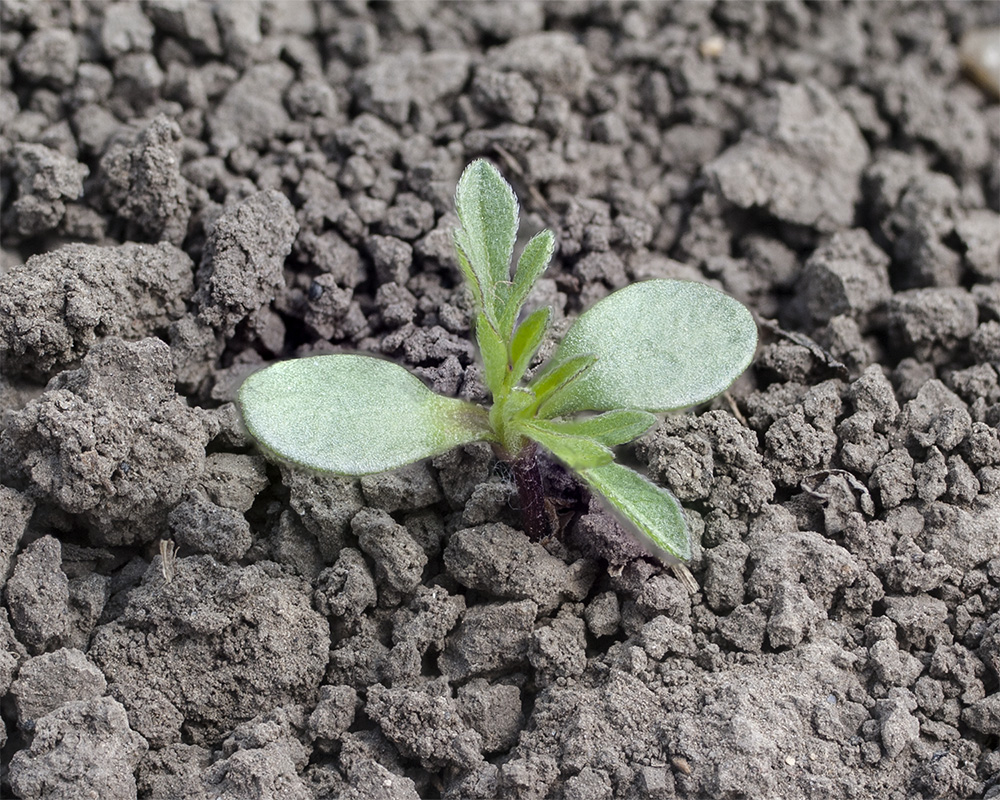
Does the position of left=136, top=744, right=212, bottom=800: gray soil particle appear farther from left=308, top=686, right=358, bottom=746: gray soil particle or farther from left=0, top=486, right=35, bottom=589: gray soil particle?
left=0, top=486, right=35, bottom=589: gray soil particle

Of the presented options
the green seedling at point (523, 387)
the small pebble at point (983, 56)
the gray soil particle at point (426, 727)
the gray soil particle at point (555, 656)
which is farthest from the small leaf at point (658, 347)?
the small pebble at point (983, 56)

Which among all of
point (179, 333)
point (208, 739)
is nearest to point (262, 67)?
point (179, 333)

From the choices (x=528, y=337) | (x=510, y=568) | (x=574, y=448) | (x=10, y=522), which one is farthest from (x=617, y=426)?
(x=10, y=522)

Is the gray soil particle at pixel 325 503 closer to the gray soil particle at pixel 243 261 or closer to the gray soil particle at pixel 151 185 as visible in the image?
the gray soil particle at pixel 243 261

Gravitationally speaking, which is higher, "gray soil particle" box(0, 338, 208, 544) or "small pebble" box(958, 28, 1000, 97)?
"small pebble" box(958, 28, 1000, 97)

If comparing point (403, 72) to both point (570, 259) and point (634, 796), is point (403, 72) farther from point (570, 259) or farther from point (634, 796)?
point (634, 796)

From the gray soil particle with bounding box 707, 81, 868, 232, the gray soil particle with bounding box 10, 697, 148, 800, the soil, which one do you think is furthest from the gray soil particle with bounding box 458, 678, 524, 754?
the gray soil particle with bounding box 707, 81, 868, 232
